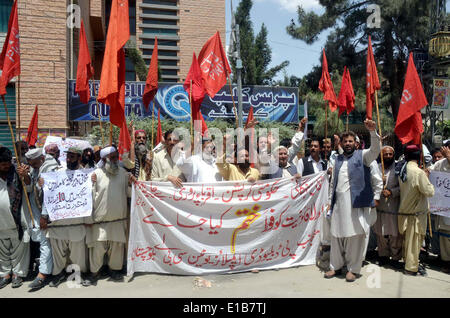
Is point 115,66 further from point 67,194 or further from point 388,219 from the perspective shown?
point 388,219

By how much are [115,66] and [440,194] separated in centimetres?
432

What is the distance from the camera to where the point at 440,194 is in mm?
4383

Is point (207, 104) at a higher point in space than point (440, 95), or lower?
higher

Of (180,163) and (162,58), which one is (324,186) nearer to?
(180,163)

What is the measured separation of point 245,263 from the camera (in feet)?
13.9

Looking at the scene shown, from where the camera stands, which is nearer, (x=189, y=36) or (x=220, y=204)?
(x=220, y=204)

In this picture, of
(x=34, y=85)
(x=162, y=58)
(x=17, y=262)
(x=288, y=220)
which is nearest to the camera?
(x=17, y=262)

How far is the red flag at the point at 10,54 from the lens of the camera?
412cm

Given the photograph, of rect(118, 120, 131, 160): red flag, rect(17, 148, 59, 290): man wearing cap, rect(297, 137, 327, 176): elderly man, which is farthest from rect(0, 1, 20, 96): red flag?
rect(297, 137, 327, 176): elderly man

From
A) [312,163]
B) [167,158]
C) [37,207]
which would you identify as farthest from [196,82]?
[37,207]

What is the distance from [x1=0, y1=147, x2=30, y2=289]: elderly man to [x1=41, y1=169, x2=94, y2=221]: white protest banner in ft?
1.26

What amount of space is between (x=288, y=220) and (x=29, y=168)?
3200mm

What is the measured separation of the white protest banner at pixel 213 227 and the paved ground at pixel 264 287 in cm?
17
